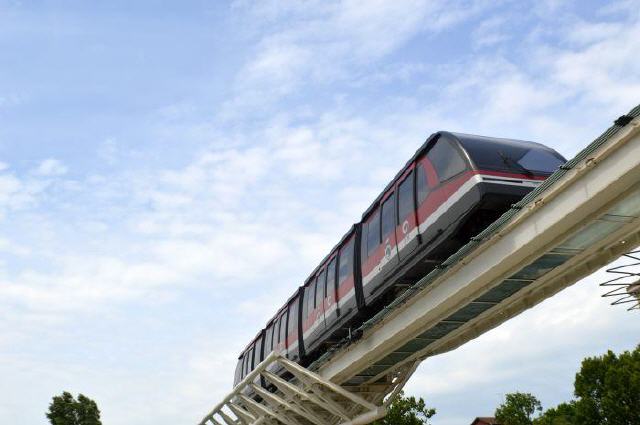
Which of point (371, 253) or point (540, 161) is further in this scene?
point (371, 253)

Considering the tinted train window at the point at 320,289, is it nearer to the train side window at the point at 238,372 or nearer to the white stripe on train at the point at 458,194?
the white stripe on train at the point at 458,194

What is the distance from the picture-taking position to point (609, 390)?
33.2m

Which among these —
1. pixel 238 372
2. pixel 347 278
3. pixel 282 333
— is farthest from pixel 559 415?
pixel 347 278

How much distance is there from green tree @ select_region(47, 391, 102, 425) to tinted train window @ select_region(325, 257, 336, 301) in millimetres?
24093

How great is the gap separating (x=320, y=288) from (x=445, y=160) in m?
6.51

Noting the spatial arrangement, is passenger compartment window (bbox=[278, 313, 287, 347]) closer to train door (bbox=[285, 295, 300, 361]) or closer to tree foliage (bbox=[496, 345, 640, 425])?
train door (bbox=[285, 295, 300, 361])

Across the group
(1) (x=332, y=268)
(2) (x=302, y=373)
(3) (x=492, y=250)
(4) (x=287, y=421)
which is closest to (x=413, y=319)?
(3) (x=492, y=250)

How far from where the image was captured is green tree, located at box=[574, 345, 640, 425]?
3225cm

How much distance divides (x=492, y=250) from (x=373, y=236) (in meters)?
4.04

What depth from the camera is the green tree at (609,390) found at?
32250mm

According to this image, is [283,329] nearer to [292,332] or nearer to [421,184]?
[292,332]

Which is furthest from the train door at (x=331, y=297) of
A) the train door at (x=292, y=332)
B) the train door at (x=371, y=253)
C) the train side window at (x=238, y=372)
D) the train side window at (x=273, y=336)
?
the train side window at (x=238, y=372)

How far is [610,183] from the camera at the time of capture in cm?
832

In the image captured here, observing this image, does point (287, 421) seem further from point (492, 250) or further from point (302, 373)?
point (492, 250)
